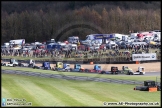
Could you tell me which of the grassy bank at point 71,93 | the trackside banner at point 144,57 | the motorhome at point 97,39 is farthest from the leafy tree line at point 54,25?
the grassy bank at point 71,93

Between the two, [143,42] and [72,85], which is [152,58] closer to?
[143,42]

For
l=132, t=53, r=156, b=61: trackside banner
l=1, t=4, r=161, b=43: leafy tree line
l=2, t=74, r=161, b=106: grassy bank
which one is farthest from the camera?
l=1, t=4, r=161, b=43: leafy tree line

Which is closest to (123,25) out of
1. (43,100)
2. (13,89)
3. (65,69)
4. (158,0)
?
(65,69)

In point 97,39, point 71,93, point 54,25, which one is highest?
point 54,25

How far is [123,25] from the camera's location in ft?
250

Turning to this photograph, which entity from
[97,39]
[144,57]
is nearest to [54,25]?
[97,39]

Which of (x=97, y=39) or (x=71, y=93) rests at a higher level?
(x=97, y=39)

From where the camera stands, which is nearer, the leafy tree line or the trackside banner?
the trackside banner

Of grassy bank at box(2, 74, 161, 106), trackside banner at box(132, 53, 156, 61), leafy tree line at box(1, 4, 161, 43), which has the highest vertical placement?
leafy tree line at box(1, 4, 161, 43)

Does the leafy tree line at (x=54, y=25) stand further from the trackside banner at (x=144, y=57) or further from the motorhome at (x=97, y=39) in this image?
the trackside banner at (x=144, y=57)

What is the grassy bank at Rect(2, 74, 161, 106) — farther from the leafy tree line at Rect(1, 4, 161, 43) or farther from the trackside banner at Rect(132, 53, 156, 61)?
the leafy tree line at Rect(1, 4, 161, 43)

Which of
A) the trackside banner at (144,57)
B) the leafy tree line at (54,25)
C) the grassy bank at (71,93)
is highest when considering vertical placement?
the leafy tree line at (54,25)

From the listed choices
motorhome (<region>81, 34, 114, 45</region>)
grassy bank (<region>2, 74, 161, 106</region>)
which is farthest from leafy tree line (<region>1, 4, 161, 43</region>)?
grassy bank (<region>2, 74, 161, 106</region>)

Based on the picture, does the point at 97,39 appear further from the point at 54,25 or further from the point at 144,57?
the point at 144,57
